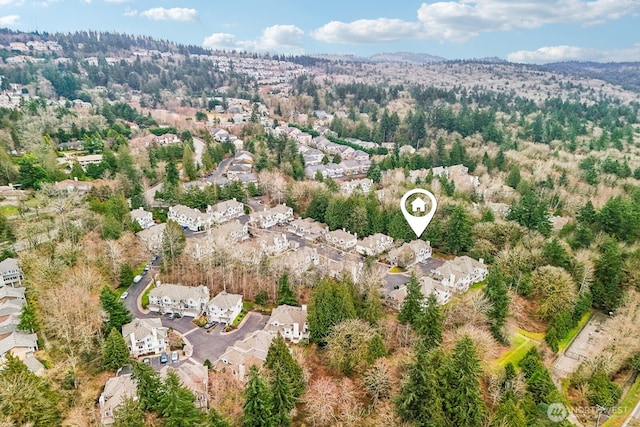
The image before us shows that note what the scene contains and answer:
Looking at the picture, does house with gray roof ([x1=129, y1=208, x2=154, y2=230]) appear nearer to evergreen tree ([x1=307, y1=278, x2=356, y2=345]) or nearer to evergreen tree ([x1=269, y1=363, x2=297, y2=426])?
evergreen tree ([x1=307, y1=278, x2=356, y2=345])

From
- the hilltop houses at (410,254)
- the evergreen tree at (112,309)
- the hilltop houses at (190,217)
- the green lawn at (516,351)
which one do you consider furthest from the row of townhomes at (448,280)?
the hilltop houses at (190,217)

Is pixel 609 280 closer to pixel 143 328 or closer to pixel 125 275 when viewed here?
pixel 143 328

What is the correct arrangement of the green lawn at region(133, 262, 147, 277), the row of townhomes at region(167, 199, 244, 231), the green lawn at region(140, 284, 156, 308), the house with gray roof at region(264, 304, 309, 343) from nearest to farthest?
the house with gray roof at region(264, 304, 309, 343) < the green lawn at region(140, 284, 156, 308) < the green lawn at region(133, 262, 147, 277) < the row of townhomes at region(167, 199, 244, 231)

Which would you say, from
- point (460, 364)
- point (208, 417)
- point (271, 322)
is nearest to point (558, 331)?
point (460, 364)

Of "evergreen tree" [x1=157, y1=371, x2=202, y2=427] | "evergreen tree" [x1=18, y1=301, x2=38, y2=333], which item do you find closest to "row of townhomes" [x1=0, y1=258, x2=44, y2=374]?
"evergreen tree" [x1=18, y1=301, x2=38, y2=333]

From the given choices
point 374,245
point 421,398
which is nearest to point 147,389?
point 421,398

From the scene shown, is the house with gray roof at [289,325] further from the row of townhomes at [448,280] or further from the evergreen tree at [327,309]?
the row of townhomes at [448,280]

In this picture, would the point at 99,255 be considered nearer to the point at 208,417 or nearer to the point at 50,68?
the point at 208,417
